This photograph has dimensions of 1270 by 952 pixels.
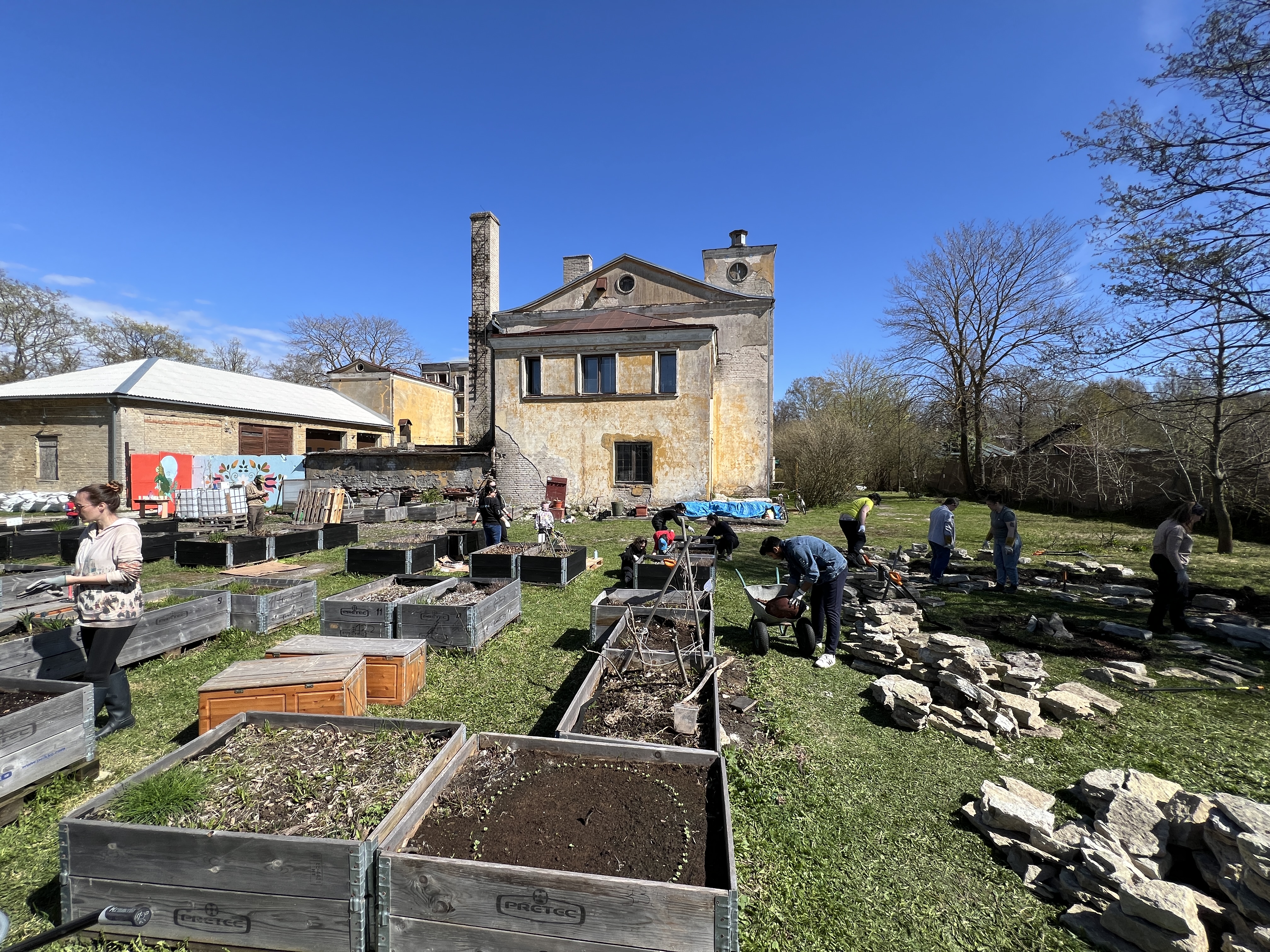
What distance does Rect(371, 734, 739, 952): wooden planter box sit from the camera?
2.43m

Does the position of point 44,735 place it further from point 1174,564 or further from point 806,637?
point 1174,564

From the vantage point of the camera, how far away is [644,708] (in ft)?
15.9

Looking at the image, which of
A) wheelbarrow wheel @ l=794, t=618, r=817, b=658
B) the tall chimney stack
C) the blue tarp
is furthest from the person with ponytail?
the tall chimney stack

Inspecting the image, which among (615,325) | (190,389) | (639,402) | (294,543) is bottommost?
(294,543)

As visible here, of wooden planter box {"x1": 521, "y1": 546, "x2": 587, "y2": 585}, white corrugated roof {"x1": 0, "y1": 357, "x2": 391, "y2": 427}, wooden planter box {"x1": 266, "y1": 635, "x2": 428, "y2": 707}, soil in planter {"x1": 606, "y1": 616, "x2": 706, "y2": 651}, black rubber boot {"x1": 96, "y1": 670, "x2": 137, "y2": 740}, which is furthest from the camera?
white corrugated roof {"x1": 0, "y1": 357, "x2": 391, "y2": 427}

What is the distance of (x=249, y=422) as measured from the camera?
24.7m

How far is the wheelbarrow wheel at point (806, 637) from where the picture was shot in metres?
6.50

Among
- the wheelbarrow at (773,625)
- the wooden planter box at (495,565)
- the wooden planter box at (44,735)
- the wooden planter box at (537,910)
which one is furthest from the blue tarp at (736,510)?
the wooden planter box at (537,910)

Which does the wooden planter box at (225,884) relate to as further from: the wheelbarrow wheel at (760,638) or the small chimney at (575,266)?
the small chimney at (575,266)

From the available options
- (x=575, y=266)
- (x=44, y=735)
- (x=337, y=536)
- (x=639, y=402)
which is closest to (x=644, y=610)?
(x=44, y=735)

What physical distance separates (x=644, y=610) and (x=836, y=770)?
3048mm

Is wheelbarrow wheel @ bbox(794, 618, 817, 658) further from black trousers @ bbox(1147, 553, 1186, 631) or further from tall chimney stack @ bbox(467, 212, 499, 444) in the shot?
tall chimney stack @ bbox(467, 212, 499, 444)

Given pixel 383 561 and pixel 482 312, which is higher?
pixel 482 312

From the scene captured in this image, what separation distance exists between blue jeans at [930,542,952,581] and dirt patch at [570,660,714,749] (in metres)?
6.78
